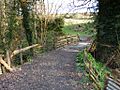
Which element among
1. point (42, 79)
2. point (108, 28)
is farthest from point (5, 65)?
point (108, 28)

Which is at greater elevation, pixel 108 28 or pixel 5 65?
pixel 108 28

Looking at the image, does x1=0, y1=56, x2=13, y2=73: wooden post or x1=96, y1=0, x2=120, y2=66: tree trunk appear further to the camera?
x1=96, y1=0, x2=120, y2=66: tree trunk

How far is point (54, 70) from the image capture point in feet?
44.2

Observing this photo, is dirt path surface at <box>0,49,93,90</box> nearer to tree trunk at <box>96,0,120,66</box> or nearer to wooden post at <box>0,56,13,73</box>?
wooden post at <box>0,56,13,73</box>

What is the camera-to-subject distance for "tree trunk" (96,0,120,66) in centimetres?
1670

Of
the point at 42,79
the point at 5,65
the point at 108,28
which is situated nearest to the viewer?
the point at 42,79

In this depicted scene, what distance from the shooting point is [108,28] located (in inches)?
681

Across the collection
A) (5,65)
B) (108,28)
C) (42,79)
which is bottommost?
(42,79)

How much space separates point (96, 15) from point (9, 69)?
7319 millimetres

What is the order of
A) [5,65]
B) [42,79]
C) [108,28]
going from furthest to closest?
[108,28], [5,65], [42,79]

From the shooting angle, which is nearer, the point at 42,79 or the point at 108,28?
the point at 42,79

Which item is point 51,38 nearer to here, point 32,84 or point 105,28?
point 105,28

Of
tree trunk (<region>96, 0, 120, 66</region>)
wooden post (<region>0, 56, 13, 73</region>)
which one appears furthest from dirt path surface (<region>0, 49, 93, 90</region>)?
tree trunk (<region>96, 0, 120, 66</region>)

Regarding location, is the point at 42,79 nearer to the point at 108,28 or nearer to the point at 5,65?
the point at 5,65
